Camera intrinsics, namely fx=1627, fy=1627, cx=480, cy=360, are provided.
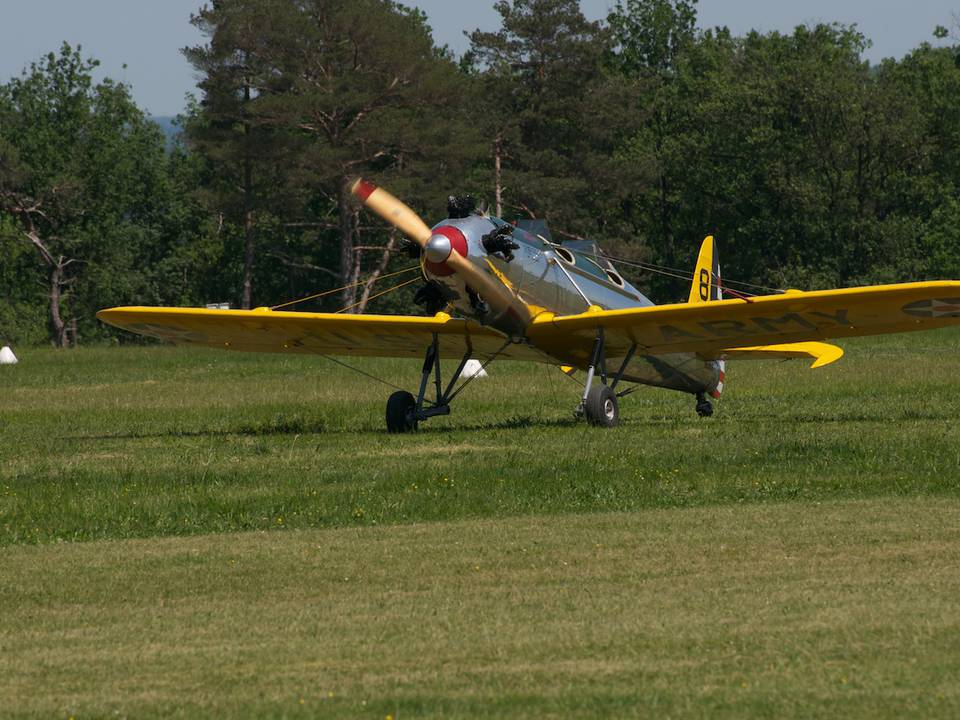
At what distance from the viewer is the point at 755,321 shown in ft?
64.8

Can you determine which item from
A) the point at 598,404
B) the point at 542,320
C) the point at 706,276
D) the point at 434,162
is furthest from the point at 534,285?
the point at 434,162

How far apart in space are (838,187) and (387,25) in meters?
23.2

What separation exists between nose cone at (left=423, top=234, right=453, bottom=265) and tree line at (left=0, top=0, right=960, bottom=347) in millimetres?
39076

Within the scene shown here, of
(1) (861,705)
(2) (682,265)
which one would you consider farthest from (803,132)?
(1) (861,705)

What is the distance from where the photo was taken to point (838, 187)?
7281 centimetres

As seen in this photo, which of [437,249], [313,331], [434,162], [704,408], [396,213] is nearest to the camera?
[437,249]

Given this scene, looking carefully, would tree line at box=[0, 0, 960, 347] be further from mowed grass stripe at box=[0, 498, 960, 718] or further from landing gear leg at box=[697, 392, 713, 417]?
mowed grass stripe at box=[0, 498, 960, 718]

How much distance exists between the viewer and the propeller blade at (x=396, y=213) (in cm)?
1903

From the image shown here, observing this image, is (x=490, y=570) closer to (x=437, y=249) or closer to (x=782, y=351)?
(x=437, y=249)

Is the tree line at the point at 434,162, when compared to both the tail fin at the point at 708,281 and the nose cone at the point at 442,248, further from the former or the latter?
the nose cone at the point at 442,248

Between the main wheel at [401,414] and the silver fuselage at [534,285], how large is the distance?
161 centimetres

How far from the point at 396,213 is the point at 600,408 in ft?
11.4

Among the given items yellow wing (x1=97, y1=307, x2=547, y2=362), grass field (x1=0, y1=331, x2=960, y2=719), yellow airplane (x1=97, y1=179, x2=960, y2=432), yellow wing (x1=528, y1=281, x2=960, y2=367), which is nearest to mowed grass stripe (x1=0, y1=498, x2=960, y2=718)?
grass field (x1=0, y1=331, x2=960, y2=719)

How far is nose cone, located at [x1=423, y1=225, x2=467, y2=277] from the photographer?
18.2 metres
